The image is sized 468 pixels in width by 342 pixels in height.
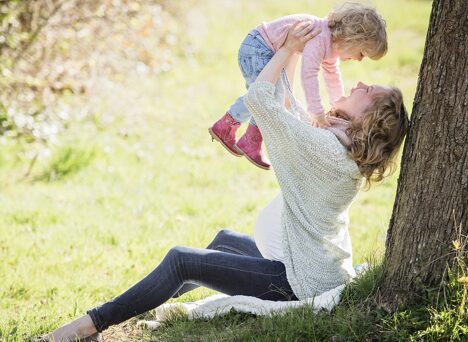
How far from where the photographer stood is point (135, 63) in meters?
8.88

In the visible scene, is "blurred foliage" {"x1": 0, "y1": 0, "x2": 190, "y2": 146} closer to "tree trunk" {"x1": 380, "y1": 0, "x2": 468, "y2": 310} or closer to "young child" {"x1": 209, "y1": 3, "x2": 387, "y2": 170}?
"young child" {"x1": 209, "y1": 3, "x2": 387, "y2": 170}

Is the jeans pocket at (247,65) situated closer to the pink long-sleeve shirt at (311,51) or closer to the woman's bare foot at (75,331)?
the pink long-sleeve shirt at (311,51)

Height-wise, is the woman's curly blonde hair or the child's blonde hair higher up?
the child's blonde hair

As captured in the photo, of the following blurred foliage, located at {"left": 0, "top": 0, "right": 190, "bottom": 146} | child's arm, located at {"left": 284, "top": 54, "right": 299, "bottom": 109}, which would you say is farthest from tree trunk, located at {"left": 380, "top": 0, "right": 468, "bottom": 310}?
blurred foliage, located at {"left": 0, "top": 0, "right": 190, "bottom": 146}

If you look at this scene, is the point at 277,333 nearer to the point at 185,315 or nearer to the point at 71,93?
the point at 185,315

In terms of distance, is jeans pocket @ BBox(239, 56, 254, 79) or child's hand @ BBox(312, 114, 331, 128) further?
jeans pocket @ BBox(239, 56, 254, 79)

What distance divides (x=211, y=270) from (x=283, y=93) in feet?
2.96

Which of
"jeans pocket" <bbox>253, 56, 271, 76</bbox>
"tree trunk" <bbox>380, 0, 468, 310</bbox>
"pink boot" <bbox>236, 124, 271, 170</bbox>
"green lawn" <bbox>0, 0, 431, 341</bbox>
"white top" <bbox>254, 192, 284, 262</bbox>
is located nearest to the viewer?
"tree trunk" <bbox>380, 0, 468, 310</bbox>

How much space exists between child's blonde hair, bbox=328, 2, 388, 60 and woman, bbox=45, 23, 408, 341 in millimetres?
144

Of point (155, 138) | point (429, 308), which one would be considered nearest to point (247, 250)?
point (429, 308)

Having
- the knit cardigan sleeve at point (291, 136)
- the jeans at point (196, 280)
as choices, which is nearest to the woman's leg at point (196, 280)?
the jeans at point (196, 280)

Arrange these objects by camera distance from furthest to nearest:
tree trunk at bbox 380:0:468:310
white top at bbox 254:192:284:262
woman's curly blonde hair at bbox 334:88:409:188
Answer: white top at bbox 254:192:284:262, woman's curly blonde hair at bbox 334:88:409:188, tree trunk at bbox 380:0:468:310

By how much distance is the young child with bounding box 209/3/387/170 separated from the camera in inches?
128

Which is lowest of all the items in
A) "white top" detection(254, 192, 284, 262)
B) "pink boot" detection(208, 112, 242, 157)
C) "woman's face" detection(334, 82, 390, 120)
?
"white top" detection(254, 192, 284, 262)
